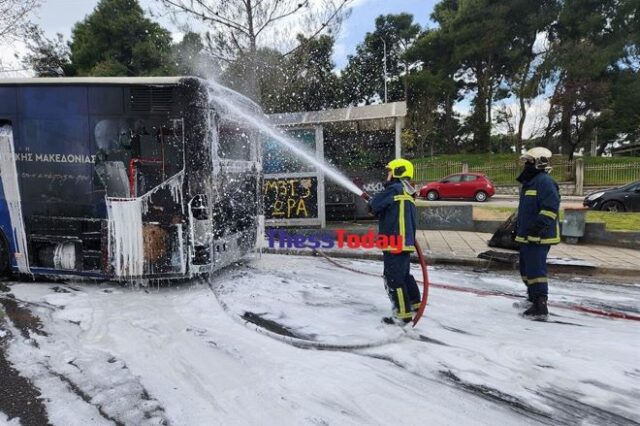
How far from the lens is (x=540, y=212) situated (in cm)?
470

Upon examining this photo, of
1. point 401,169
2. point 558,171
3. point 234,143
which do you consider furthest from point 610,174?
point 401,169

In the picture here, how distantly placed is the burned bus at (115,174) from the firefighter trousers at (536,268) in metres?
3.69

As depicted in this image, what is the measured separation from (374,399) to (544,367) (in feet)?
4.94

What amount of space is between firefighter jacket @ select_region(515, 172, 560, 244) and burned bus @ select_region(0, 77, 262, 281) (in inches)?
144

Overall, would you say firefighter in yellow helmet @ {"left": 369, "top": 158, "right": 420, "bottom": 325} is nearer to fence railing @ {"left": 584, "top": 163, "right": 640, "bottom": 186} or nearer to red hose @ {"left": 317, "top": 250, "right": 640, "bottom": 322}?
red hose @ {"left": 317, "top": 250, "right": 640, "bottom": 322}

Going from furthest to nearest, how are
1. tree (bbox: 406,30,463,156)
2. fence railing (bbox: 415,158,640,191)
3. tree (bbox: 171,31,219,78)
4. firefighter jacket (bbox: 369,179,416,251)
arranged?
tree (bbox: 406,30,463,156), fence railing (bbox: 415,158,640,191), tree (bbox: 171,31,219,78), firefighter jacket (bbox: 369,179,416,251)

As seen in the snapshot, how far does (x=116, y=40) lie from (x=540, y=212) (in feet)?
104

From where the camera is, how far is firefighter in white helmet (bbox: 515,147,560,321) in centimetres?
467

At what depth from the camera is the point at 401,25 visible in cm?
4050

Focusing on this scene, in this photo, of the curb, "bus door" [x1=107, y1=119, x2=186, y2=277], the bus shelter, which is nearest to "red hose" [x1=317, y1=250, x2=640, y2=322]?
the curb

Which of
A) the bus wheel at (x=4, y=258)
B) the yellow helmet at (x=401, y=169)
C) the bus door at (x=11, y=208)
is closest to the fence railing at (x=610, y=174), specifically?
the yellow helmet at (x=401, y=169)

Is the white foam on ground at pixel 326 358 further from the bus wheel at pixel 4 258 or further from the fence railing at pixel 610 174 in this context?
the fence railing at pixel 610 174

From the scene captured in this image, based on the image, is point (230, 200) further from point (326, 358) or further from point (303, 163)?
point (303, 163)

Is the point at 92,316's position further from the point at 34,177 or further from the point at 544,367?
the point at 544,367
